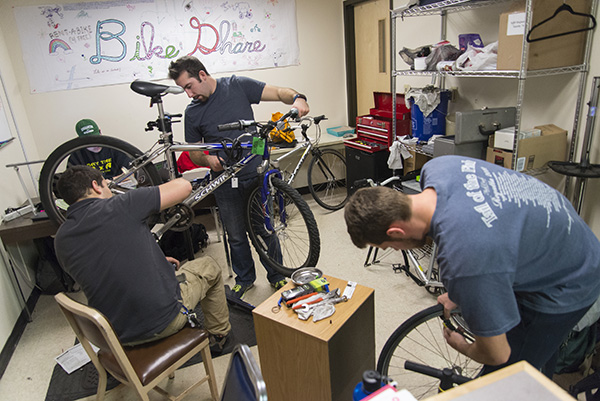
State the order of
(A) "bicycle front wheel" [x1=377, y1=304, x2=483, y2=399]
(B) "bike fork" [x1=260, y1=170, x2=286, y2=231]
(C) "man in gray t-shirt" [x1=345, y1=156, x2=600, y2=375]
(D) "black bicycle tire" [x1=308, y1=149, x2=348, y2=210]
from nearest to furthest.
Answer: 1. (C) "man in gray t-shirt" [x1=345, y1=156, x2=600, y2=375]
2. (A) "bicycle front wheel" [x1=377, y1=304, x2=483, y2=399]
3. (B) "bike fork" [x1=260, y1=170, x2=286, y2=231]
4. (D) "black bicycle tire" [x1=308, y1=149, x2=348, y2=210]

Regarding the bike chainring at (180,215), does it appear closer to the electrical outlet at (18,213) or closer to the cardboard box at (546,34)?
the electrical outlet at (18,213)

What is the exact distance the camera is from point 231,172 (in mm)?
2324

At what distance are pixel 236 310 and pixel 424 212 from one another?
6.00 feet

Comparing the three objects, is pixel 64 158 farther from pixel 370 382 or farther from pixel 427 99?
pixel 427 99

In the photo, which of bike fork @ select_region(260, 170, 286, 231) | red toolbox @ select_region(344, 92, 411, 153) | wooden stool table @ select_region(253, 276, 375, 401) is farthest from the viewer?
red toolbox @ select_region(344, 92, 411, 153)

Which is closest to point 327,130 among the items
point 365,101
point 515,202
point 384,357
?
point 365,101

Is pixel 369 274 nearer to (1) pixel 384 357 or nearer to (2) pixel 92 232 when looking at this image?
(1) pixel 384 357

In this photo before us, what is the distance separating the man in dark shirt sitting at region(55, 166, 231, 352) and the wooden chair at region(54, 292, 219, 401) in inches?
2.3

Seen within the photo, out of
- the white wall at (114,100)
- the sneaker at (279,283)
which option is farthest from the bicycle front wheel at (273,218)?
the white wall at (114,100)

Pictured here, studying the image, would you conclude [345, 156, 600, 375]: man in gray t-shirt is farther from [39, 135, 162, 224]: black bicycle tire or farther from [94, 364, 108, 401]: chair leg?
[39, 135, 162, 224]: black bicycle tire

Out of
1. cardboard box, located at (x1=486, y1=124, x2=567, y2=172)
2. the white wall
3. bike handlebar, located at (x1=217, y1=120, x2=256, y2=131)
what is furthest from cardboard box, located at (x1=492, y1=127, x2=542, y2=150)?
the white wall

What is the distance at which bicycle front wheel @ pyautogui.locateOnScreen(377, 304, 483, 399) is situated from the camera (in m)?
1.61

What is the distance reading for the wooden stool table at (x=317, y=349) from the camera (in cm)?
146

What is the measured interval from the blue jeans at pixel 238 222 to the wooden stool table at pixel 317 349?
0.91 meters
